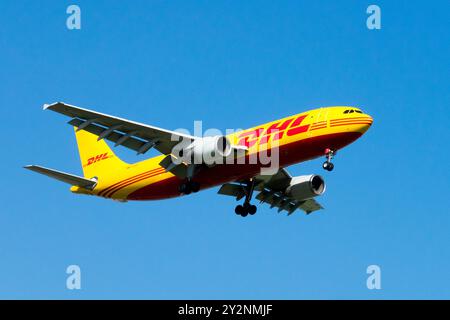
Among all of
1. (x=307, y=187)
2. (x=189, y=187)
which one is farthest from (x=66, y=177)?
(x=307, y=187)

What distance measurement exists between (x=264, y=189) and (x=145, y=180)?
891 centimetres

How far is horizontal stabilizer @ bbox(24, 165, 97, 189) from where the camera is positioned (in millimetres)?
52884

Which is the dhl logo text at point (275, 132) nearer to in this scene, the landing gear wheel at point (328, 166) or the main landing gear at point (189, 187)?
the landing gear wheel at point (328, 166)

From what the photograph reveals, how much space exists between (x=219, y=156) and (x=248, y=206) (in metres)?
7.52

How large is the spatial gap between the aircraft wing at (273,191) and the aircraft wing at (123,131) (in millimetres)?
6597

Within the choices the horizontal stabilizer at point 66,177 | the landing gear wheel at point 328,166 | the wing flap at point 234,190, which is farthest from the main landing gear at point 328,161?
the horizontal stabilizer at point 66,177

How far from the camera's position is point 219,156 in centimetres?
4988

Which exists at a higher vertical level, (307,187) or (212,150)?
(212,150)

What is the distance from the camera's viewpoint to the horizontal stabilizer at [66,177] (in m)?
52.9

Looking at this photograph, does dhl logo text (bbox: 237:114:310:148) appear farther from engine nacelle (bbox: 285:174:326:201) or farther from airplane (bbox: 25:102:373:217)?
engine nacelle (bbox: 285:174:326:201)

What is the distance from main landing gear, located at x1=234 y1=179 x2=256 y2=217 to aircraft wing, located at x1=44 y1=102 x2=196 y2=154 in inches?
263

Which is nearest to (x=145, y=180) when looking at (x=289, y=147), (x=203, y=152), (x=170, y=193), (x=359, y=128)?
(x=170, y=193)

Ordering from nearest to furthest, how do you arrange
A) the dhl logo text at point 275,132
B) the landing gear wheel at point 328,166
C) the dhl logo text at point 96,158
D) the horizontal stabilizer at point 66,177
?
the landing gear wheel at point 328,166, the dhl logo text at point 275,132, the horizontal stabilizer at point 66,177, the dhl logo text at point 96,158

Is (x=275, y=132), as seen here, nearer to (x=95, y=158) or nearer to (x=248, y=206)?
(x=248, y=206)
